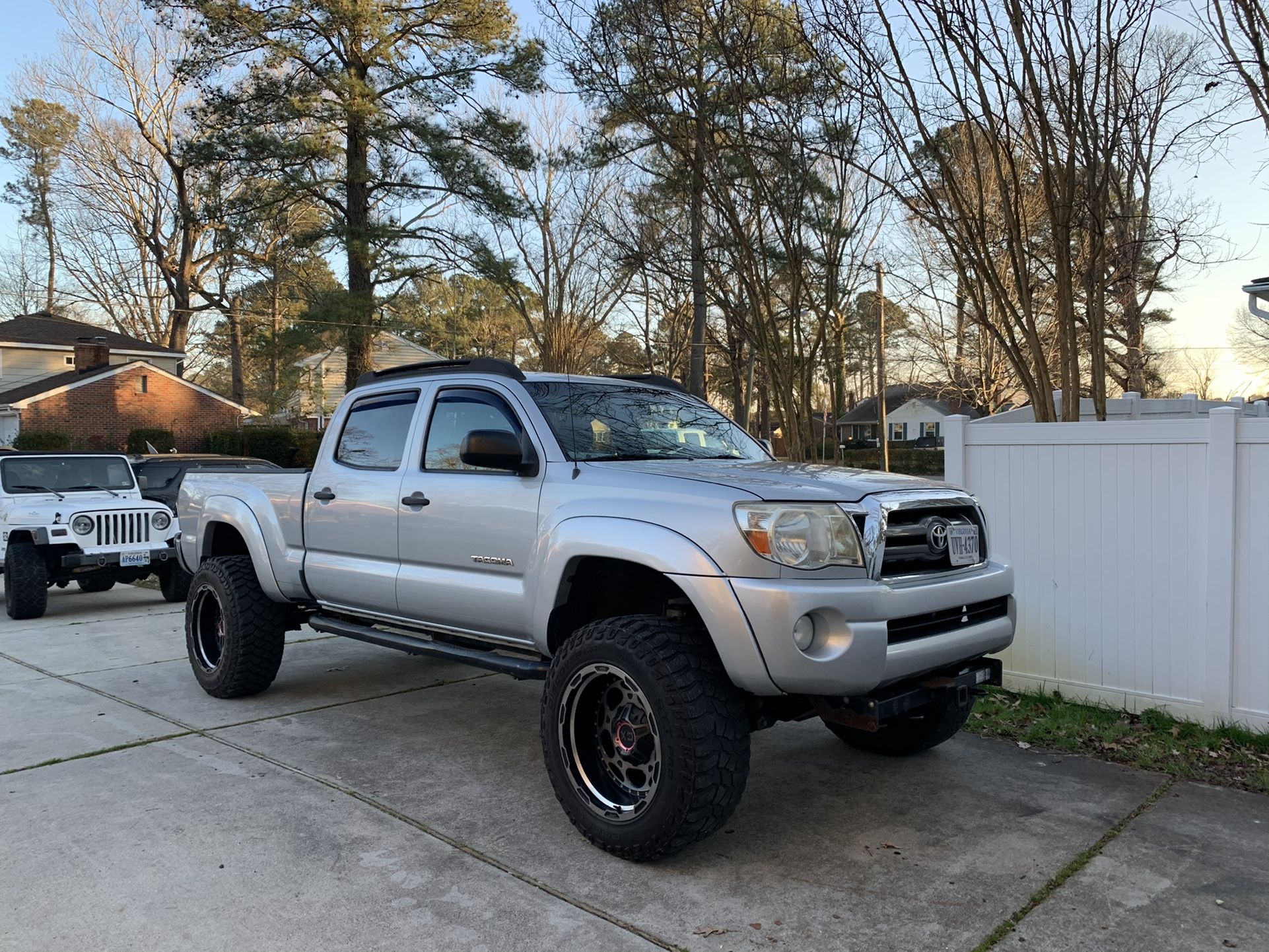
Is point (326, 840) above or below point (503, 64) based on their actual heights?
below

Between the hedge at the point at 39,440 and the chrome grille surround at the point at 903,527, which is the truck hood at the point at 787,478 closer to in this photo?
the chrome grille surround at the point at 903,527

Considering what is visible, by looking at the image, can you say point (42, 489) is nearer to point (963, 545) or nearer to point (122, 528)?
point (122, 528)

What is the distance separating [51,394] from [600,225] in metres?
24.9

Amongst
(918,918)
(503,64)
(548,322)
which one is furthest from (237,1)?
(918,918)

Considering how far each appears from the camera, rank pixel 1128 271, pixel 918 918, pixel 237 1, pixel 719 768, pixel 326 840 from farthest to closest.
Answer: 1. pixel 237 1
2. pixel 1128 271
3. pixel 326 840
4. pixel 719 768
5. pixel 918 918

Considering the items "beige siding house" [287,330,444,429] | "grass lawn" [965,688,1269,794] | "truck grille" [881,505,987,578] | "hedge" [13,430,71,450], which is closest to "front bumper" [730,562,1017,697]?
"truck grille" [881,505,987,578]

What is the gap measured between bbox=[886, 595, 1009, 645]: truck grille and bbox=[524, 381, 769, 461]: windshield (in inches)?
57.0

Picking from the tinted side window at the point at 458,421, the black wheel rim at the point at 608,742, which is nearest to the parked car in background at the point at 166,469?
the tinted side window at the point at 458,421

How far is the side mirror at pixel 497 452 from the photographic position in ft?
13.9

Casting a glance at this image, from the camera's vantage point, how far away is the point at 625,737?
12.6ft

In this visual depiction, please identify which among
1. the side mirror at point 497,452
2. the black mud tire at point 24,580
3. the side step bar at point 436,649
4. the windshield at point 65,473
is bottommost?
the black mud tire at point 24,580

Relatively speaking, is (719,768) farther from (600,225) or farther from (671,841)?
(600,225)

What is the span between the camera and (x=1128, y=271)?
30.7 ft

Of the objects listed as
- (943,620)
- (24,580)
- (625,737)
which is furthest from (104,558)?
(943,620)
